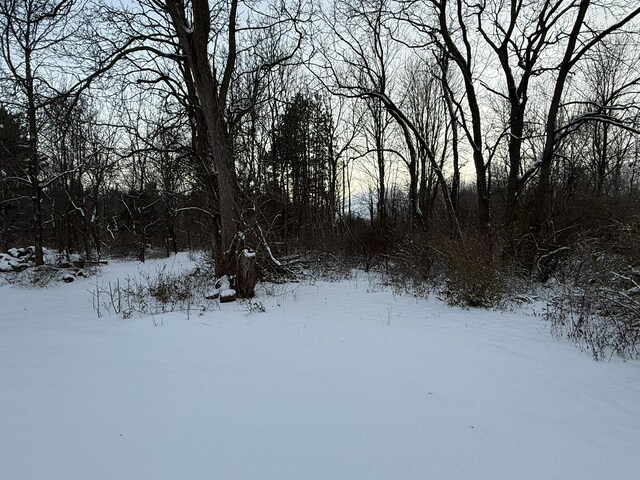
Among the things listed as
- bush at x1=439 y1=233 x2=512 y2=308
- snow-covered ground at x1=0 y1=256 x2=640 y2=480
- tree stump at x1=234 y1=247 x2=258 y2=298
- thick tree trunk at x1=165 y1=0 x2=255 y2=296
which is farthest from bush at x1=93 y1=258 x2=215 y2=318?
bush at x1=439 y1=233 x2=512 y2=308

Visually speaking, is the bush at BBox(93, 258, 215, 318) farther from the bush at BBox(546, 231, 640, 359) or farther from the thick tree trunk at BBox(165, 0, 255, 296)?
the bush at BBox(546, 231, 640, 359)

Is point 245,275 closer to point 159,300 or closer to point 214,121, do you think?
point 159,300

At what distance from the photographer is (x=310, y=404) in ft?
8.59

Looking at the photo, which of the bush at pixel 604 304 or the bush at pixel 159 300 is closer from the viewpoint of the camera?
the bush at pixel 604 304

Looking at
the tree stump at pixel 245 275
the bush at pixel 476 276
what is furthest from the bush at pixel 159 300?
the bush at pixel 476 276

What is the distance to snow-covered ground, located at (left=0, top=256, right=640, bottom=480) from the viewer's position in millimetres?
1932

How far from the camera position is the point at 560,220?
1012 centimetres

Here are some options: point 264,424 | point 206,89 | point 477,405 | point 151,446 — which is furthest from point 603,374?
point 206,89

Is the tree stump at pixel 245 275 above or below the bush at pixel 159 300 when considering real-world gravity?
above

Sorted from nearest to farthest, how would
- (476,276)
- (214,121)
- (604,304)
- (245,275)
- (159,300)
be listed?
(604,304) < (476,276) < (159,300) < (245,275) < (214,121)

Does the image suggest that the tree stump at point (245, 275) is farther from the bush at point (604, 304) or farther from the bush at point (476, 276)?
the bush at point (604, 304)

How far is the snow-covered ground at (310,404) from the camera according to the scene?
6.34 ft

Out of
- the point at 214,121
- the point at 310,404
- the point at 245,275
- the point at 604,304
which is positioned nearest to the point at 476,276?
the point at 604,304

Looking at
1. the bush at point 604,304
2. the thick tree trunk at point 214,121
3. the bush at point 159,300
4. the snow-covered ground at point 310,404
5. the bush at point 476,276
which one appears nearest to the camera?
the snow-covered ground at point 310,404
